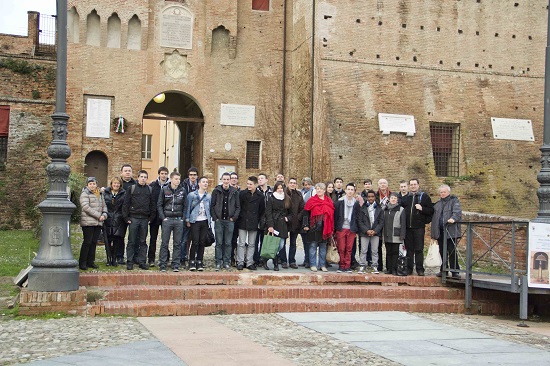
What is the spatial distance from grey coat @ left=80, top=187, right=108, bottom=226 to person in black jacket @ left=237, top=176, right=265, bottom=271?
2.35 meters

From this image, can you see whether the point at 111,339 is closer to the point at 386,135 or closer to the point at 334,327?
the point at 334,327

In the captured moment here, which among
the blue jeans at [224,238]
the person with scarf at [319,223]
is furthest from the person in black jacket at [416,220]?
the blue jeans at [224,238]

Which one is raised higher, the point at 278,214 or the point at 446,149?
the point at 446,149

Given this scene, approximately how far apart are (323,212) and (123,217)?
3.49 metres

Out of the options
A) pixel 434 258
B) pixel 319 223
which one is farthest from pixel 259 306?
pixel 434 258

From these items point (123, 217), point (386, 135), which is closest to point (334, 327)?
point (123, 217)

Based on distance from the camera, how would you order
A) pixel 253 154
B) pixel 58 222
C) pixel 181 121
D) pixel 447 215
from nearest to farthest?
pixel 58 222, pixel 447 215, pixel 253 154, pixel 181 121

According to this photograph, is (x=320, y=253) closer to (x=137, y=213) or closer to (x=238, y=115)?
(x=137, y=213)

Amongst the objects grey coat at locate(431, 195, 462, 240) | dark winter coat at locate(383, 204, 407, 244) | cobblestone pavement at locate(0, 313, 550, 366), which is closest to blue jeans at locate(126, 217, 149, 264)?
cobblestone pavement at locate(0, 313, 550, 366)

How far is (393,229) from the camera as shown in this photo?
40.9 ft

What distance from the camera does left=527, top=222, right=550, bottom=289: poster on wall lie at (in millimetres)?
10727

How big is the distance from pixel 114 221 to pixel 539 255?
22.4 ft

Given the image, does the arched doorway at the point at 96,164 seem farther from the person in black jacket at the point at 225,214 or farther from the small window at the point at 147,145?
the small window at the point at 147,145

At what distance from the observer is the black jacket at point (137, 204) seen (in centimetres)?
1166
